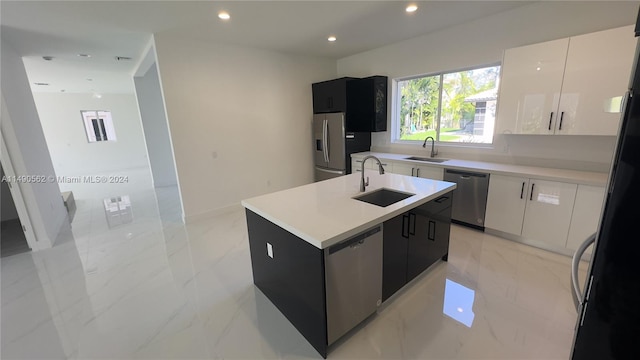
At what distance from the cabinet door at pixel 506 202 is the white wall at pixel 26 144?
19.1 ft

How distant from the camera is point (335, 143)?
485 centimetres

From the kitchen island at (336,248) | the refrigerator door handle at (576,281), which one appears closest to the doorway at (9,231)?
the kitchen island at (336,248)

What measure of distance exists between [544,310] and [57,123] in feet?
41.2

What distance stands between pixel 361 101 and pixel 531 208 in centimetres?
304

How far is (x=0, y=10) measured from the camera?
258cm

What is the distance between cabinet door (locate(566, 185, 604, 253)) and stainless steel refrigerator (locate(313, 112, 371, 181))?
3.11m

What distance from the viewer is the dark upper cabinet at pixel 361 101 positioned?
4.59 m

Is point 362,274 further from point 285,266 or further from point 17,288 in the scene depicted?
point 17,288

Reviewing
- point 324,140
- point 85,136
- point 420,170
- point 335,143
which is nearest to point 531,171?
point 420,170

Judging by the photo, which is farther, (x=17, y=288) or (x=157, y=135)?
(x=157, y=135)

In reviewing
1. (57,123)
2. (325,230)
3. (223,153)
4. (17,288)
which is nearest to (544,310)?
(325,230)

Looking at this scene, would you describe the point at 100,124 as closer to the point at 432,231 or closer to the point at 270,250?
the point at 270,250

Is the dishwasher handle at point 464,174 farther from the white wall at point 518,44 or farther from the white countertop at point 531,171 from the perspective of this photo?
the white wall at point 518,44

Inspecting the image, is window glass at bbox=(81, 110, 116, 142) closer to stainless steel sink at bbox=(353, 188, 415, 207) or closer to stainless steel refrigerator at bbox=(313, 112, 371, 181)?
stainless steel refrigerator at bbox=(313, 112, 371, 181)
